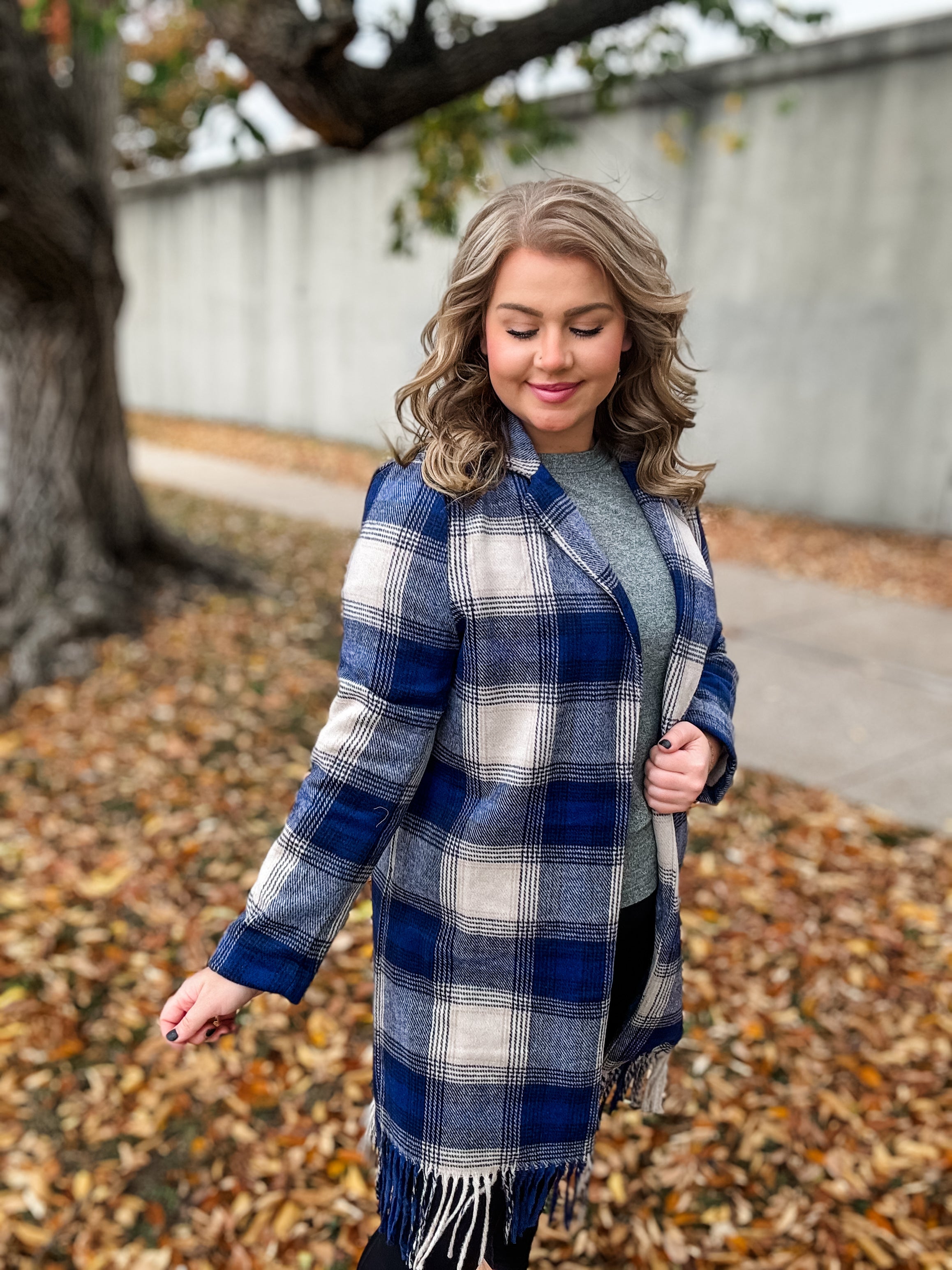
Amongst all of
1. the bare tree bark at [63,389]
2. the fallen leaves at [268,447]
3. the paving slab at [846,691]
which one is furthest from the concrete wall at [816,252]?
the bare tree bark at [63,389]

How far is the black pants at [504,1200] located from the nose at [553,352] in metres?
0.78

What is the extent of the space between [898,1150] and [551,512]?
6.58 ft

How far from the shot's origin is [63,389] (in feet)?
17.9

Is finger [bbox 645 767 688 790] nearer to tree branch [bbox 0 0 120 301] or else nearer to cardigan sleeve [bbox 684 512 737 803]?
cardigan sleeve [bbox 684 512 737 803]

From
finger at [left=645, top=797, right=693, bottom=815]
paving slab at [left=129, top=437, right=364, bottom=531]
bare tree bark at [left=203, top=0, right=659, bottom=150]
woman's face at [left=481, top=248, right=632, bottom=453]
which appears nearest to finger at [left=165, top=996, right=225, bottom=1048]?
finger at [left=645, top=797, right=693, bottom=815]

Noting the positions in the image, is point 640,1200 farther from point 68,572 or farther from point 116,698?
point 68,572

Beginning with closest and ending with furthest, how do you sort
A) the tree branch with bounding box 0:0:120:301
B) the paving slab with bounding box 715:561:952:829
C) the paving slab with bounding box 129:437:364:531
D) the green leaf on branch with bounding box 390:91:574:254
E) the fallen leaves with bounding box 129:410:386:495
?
the paving slab with bounding box 715:561:952:829, the tree branch with bounding box 0:0:120:301, the green leaf on branch with bounding box 390:91:574:254, the paving slab with bounding box 129:437:364:531, the fallen leaves with bounding box 129:410:386:495

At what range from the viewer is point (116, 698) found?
4.75 m

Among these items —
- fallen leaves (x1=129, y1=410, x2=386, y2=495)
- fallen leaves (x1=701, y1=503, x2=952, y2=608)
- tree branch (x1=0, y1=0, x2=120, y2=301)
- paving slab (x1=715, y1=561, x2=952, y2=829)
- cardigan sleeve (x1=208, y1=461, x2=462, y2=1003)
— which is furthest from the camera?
fallen leaves (x1=129, y1=410, x2=386, y2=495)

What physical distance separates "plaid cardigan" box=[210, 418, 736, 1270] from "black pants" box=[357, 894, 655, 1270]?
3 centimetres

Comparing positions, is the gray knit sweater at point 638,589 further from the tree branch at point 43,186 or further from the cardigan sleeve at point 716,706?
the tree branch at point 43,186

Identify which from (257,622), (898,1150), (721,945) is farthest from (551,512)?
(257,622)

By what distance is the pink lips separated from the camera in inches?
56.7

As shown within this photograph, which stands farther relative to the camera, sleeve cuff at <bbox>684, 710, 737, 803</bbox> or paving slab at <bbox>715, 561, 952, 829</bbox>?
paving slab at <bbox>715, 561, 952, 829</bbox>
